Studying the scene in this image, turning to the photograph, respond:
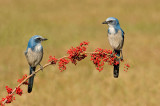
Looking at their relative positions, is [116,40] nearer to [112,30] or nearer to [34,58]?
[112,30]

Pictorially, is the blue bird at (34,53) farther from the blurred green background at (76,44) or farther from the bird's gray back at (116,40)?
the blurred green background at (76,44)

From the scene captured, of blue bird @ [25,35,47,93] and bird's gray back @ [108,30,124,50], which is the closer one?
blue bird @ [25,35,47,93]

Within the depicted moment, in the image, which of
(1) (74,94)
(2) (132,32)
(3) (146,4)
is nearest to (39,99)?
(1) (74,94)

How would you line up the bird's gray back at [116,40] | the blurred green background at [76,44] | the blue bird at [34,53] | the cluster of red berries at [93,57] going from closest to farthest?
the blue bird at [34,53] < the cluster of red berries at [93,57] < the bird's gray back at [116,40] < the blurred green background at [76,44]

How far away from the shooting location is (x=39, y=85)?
1535 centimetres

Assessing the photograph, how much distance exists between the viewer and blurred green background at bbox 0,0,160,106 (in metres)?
14.0

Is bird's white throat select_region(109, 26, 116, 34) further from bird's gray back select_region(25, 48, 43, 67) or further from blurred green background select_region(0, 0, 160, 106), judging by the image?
bird's gray back select_region(25, 48, 43, 67)

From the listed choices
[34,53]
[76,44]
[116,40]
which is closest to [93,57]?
[116,40]

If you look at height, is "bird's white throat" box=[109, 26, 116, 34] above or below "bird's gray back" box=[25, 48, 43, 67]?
above

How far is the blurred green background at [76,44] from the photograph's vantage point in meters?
14.0

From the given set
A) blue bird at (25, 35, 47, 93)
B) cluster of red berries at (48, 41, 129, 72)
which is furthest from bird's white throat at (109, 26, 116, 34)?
blue bird at (25, 35, 47, 93)

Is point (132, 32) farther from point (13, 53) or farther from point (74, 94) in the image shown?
point (74, 94)

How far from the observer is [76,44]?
2512cm

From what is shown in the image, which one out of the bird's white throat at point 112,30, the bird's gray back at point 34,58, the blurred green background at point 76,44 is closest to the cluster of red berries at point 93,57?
the bird's gray back at point 34,58
